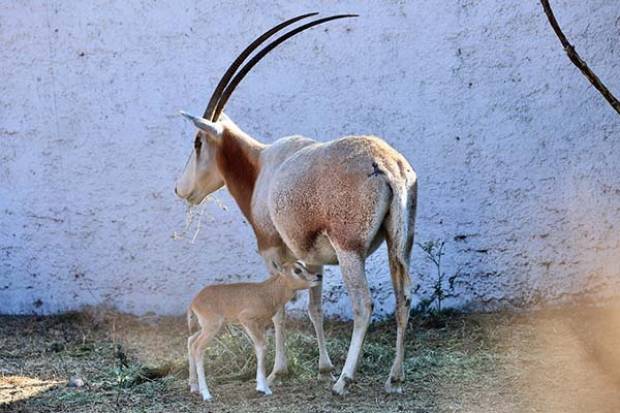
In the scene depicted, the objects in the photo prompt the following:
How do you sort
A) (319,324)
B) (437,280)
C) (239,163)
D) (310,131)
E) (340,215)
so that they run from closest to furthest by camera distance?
1. (340,215)
2. (319,324)
3. (239,163)
4. (437,280)
5. (310,131)

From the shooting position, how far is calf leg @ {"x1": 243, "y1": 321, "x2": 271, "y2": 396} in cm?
640

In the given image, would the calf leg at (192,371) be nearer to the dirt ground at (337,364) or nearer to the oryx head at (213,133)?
the dirt ground at (337,364)

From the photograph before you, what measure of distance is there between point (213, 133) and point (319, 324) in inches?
55.0

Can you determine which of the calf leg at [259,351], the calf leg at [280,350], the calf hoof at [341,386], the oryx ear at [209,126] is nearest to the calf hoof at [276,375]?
the calf leg at [280,350]

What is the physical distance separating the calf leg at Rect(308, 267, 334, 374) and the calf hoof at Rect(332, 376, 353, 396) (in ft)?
2.32

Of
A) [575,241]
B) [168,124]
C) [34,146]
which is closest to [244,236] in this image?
[168,124]

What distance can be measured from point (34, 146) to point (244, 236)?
180cm

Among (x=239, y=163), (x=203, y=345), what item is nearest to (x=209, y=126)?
(x=239, y=163)

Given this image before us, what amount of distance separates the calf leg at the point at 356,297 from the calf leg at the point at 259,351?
1.66 ft

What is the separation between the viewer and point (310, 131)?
28.3 ft

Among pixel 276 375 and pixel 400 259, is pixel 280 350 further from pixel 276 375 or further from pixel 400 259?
pixel 400 259

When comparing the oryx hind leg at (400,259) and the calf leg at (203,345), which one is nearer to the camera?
the oryx hind leg at (400,259)

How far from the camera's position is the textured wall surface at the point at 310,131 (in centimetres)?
831

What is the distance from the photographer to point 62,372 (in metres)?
7.41
